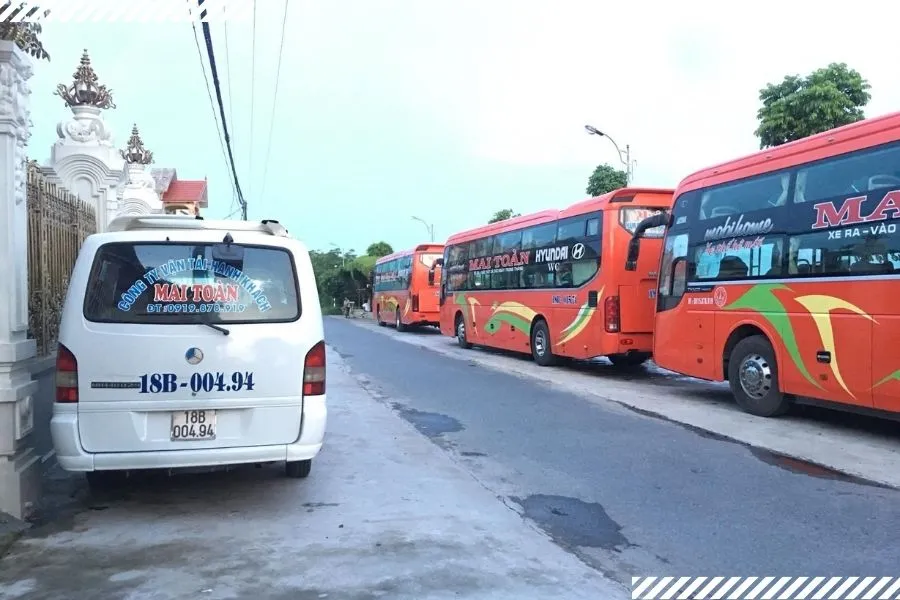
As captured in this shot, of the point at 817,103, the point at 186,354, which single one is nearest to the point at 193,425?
the point at 186,354

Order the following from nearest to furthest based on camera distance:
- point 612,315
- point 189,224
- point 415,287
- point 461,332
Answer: point 189,224 → point 612,315 → point 461,332 → point 415,287

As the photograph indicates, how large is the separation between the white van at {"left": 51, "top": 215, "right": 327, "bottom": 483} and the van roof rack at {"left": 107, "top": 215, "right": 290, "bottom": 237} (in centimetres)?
4

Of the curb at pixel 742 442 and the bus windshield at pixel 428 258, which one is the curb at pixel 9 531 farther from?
the bus windshield at pixel 428 258

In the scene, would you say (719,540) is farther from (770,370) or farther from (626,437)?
(770,370)

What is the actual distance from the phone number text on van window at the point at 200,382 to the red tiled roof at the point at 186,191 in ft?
111

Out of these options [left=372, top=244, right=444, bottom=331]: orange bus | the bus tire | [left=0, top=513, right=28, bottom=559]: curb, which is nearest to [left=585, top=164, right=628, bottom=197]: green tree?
[left=372, top=244, right=444, bottom=331]: orange bus

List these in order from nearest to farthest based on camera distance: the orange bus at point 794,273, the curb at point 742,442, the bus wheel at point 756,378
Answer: the curb at point 742,442 < the orange bus at point 794,273 < the bus wheel at point 756,378

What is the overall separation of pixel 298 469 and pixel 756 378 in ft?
19.5

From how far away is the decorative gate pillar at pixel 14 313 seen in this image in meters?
4.95

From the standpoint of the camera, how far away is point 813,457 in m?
7.15

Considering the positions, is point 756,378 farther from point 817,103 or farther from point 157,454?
point 817,103

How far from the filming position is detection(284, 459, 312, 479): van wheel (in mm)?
6109

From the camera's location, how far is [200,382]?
5.02 meters

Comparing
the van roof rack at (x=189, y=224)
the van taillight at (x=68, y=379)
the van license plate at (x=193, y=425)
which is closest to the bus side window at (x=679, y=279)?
the van roof rack at (x=189, y=224)
